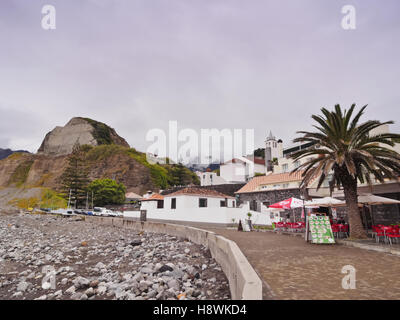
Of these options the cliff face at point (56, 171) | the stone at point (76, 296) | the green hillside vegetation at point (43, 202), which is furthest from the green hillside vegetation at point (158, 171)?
the stone at point (76, 296)

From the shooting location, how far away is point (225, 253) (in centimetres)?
706

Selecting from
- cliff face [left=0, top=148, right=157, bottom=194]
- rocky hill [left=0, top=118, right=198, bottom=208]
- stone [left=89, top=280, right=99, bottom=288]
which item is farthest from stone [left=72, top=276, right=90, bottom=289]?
rocky hill [left=0, top=118, right=198, bottom=208]

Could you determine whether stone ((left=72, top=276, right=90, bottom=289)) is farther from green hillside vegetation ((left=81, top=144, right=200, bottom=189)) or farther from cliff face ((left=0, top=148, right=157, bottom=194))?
green hillside vegetation ((left=81, top=144, right=200, bottom=189))

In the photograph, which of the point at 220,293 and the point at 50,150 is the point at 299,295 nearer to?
the point at 220,293

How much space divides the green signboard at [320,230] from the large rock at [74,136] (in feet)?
371

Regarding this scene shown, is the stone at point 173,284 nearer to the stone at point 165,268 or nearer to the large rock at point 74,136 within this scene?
the stone at point 165,268

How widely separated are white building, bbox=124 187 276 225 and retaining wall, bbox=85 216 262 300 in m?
5.77

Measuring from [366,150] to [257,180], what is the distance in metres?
25.7

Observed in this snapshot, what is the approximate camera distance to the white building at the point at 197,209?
25.3m

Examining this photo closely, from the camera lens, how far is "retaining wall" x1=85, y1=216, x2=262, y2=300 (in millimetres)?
3474

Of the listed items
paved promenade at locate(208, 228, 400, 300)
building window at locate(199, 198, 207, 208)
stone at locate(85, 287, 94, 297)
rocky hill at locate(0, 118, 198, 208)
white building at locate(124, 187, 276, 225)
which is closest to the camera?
paved promenade at locate(208, 228, 400, 300)

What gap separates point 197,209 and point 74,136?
110 meters

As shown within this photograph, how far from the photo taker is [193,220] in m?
27.4

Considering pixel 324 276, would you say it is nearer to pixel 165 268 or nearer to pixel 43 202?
pixel 165 268
